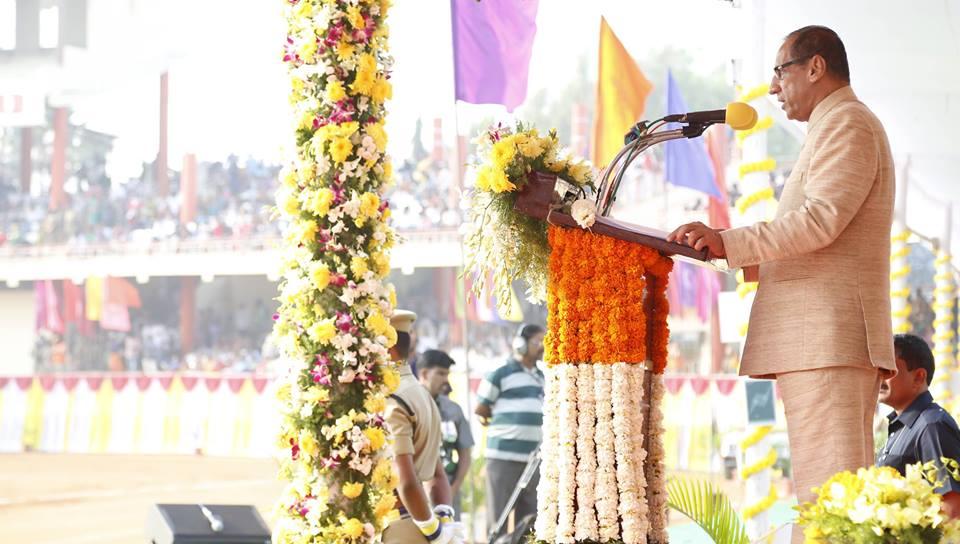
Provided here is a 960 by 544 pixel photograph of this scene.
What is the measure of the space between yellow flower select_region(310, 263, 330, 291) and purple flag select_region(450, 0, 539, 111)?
307 cm

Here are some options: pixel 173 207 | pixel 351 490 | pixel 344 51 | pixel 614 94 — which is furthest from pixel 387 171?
pixel 173 207

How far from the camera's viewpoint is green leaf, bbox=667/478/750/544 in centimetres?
398

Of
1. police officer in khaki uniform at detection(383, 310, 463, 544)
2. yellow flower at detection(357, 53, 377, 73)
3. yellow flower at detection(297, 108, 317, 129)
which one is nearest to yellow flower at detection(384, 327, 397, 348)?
police officer in khaki uniform at detection(383, 310, 463, 544)

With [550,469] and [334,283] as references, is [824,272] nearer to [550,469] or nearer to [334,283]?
[550,469]

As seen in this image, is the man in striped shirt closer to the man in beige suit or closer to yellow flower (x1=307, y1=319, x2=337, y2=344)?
yellow flower (x1=307, y1=319, x2=337, y2=344)

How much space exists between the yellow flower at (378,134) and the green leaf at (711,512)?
1389 mm

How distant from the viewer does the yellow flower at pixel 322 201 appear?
3.80 meters

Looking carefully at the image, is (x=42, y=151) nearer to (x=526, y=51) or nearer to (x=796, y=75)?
(x=526, y=51)

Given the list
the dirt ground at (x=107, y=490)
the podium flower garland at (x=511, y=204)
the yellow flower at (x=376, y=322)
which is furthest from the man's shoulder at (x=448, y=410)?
the dirt ground at (x=107, y=490)

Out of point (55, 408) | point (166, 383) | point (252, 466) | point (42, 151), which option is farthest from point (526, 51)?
point (42, 151)

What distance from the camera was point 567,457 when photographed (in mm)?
2801

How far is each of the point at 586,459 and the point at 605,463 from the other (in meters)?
0.05

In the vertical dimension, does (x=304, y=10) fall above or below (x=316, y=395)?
above

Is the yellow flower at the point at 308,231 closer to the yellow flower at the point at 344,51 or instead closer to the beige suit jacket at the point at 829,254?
the yellow flower at the point at 344,51
